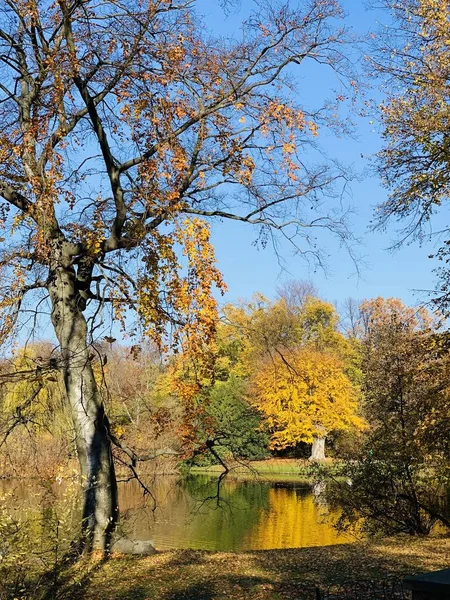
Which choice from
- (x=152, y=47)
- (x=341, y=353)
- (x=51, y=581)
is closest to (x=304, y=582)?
(x=51, y=581)

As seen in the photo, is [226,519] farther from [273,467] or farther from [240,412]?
[240,412]

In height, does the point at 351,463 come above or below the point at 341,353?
below

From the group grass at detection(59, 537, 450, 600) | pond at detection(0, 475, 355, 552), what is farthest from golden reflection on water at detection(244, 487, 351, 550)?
grass at detection(59, 537, 450, 600)

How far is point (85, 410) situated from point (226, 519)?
11063 millimetres

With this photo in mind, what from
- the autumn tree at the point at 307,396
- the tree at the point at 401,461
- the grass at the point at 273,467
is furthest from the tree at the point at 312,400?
the tree at the point at 401,461

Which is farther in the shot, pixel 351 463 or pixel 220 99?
pixel 351 463

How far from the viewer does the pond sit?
14713 millimetres

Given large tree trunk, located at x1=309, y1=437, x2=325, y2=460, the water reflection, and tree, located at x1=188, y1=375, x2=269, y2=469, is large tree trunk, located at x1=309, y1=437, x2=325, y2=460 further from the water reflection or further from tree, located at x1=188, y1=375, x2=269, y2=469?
the water reflection

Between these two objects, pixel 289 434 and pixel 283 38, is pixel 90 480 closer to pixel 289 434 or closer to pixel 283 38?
pixel 283 38

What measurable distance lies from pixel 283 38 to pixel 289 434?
2790 centimetres

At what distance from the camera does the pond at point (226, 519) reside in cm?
1471

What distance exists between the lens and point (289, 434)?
35.0 meters

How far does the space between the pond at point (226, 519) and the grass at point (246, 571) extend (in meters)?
1.30

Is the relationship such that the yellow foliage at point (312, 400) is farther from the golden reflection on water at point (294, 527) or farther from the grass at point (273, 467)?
the golden reflection on water at point (294, 527)
